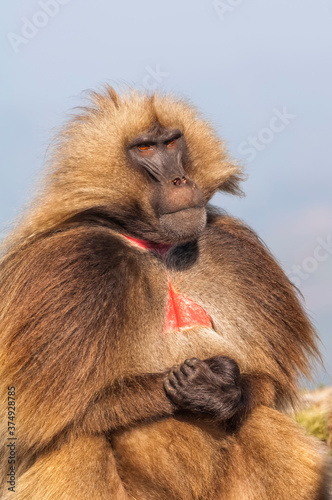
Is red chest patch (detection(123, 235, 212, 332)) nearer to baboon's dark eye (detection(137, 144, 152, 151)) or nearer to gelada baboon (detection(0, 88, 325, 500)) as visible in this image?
gelada baboon (detection(0, 88, 325, 500))

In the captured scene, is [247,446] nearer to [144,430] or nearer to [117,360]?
[144,430]

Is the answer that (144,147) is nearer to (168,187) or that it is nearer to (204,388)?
(168,187)

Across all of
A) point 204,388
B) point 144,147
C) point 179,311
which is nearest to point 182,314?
point 179,311

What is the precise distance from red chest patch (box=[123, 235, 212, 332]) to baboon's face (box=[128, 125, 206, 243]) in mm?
170

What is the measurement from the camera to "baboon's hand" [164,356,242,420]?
402 centimetres

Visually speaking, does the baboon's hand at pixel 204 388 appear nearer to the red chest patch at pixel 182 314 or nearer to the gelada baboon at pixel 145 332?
the gelada baboon at pixel 145 332

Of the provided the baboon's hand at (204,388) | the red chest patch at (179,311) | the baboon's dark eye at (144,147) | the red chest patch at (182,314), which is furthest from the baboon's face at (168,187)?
the baboon's hand at (204,388)

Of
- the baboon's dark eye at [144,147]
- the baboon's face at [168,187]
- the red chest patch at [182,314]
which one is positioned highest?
the baboon's dark eye at [144,147]

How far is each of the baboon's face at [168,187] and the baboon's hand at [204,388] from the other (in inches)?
29.3

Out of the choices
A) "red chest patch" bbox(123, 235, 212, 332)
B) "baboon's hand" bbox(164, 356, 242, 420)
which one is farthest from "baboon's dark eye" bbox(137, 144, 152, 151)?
"baboon's hand" bbox(164, 356, 242, 420)

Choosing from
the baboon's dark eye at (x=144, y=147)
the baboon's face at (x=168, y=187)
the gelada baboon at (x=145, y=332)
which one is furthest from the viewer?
the baboon's dark eye at (x=144, y=147)

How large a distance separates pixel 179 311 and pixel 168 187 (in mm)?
707

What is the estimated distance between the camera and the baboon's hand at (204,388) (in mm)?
4016

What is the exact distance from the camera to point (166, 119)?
4625 mm
